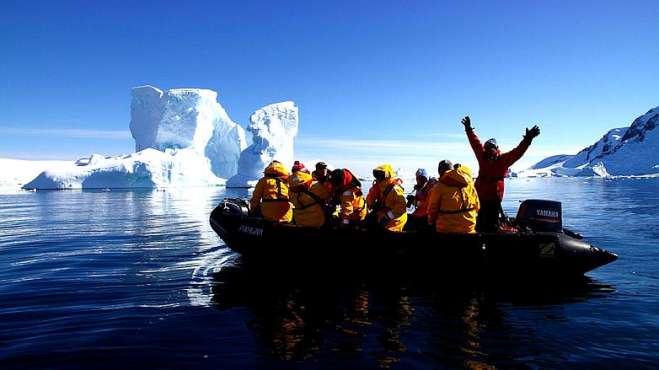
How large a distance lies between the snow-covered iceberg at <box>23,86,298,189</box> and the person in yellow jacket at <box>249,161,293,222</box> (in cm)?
5336

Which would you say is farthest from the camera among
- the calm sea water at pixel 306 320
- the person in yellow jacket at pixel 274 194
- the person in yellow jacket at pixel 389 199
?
the person in yellow jacket at pixel 274 194

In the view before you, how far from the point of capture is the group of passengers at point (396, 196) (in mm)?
6492

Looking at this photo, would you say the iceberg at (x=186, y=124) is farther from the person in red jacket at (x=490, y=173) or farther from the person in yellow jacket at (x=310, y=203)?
the person in red jacket at (x=490, y=173)

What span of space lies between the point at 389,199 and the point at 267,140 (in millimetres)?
55059

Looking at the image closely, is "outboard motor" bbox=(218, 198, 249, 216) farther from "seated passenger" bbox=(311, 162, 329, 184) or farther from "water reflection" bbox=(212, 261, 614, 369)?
"seated passenger" bbox=(311, 162, 329, 184)

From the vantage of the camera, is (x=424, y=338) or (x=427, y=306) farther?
(x=427, y=306)

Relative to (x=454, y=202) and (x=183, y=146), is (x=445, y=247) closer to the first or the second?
(x=454, y=202)

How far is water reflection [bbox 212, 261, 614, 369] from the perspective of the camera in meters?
4.17

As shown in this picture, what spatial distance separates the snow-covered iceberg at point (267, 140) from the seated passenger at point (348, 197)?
51270mm

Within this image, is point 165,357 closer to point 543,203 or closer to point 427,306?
point 427,306

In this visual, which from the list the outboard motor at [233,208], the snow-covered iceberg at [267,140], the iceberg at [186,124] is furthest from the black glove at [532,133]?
the iceberg at [186,124]

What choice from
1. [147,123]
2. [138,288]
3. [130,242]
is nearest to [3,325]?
[138,288]

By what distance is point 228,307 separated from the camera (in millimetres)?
5602

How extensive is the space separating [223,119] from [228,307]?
68068 millimetres
